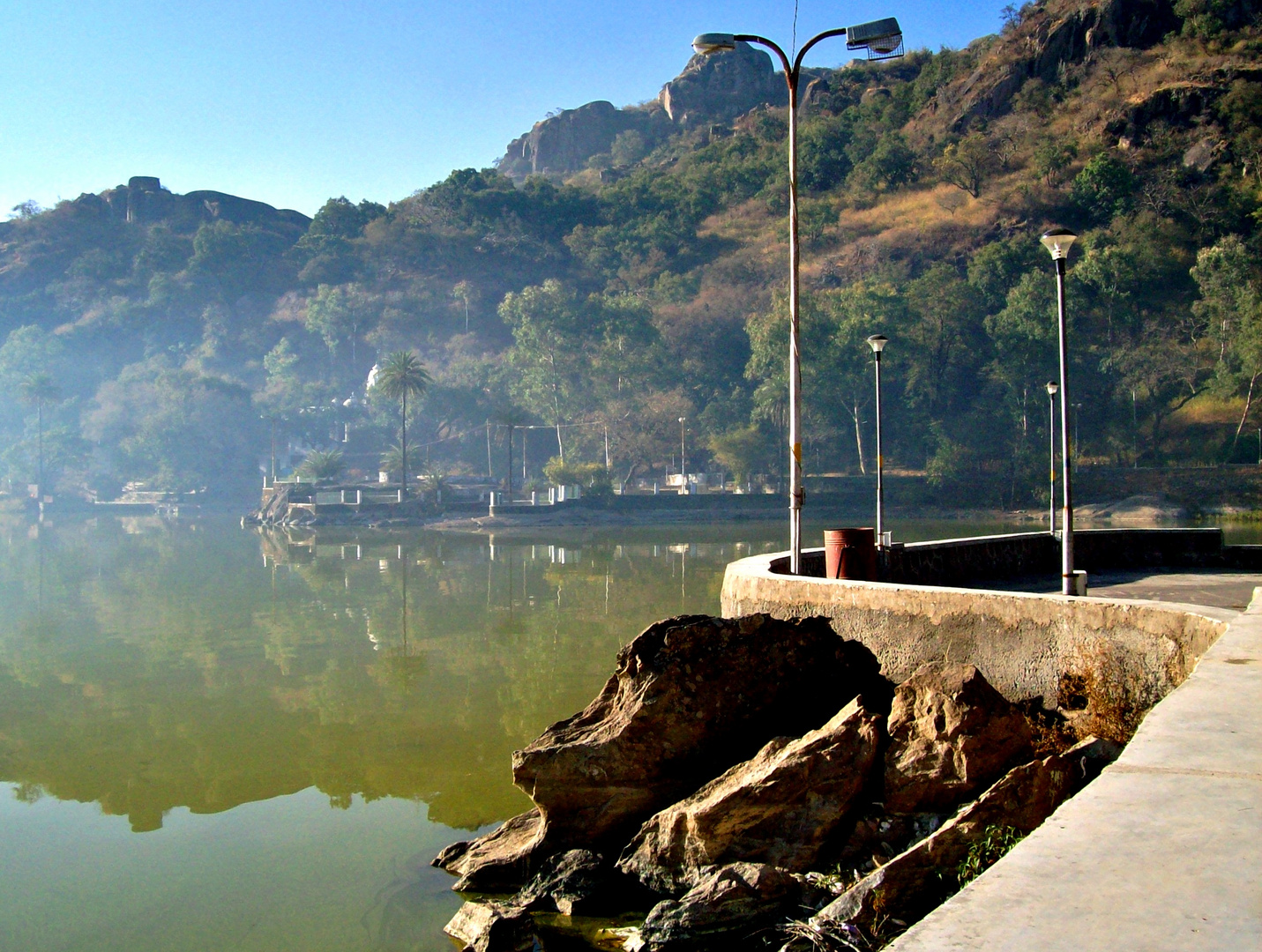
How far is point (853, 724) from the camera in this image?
303 inches

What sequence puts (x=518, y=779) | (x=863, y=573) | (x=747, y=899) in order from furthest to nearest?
(x=863, y=573), (x=518, y=779), (x=747, y=899)

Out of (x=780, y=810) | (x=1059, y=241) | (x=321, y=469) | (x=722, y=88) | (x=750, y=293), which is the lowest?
(x=780, y=810)

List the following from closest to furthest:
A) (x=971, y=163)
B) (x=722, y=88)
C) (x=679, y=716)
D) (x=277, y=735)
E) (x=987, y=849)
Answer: (x=987, y=849)
(x=679, y=716)
(x=277, y=735)
(x=971, y=163)
(x=722, y=88)

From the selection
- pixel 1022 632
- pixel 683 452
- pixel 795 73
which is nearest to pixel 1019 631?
pixel 1022 632

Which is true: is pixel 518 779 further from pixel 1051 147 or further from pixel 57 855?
pixel 1051 147

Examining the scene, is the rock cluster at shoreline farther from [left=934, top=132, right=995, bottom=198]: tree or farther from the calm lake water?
[left=934, top=132, right=995, bottom=198]: tree

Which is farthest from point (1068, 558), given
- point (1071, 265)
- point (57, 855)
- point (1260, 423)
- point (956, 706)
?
→ point (1071, 265)

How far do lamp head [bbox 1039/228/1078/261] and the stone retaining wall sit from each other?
4.98 metres

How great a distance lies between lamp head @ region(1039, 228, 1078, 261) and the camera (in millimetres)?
12156

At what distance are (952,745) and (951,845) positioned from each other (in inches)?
Result: 40.7

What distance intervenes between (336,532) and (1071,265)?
163 ft

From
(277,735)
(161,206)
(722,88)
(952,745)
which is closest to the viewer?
(952,745)

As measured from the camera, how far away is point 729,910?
6.73 m

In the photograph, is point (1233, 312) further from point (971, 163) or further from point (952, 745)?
point (952, 745)
